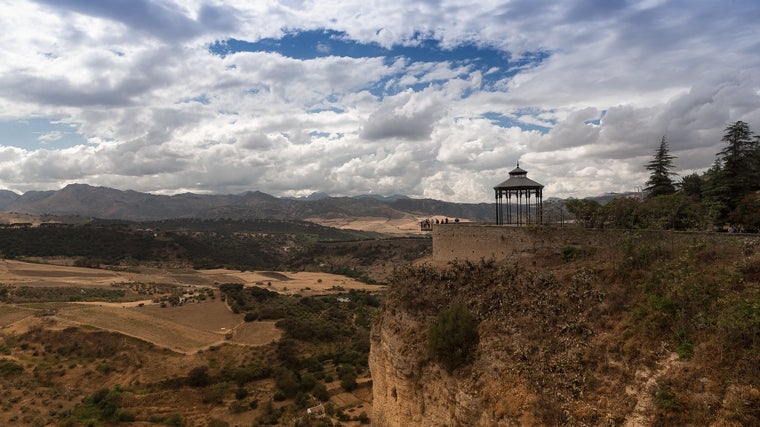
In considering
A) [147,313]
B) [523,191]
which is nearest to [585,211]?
[523,191]

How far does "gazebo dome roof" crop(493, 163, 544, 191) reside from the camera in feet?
64.1

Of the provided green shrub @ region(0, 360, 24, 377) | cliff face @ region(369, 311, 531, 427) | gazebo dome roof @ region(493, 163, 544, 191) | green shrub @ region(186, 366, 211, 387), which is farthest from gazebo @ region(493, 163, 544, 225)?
green shrub @ region(0, 360, 24, 377)

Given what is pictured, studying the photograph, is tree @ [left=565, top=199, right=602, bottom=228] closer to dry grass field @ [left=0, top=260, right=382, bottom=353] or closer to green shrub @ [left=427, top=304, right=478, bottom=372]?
green shrub @ [left=427, top=304, right=478, bottom=372]

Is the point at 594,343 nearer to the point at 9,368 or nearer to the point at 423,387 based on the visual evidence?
the point at 423,387

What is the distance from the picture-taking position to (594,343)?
11.4 m

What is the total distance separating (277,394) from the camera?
30578 mm

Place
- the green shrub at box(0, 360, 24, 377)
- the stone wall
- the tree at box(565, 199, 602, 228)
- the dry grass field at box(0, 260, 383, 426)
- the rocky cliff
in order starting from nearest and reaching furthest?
the rocky cliff
the stone wall
the tree at box(565, 199, 602, 228)
the dry grass field at box(0, 260, 383, 426)
the green shrub at box(0, 360, 24, 377)

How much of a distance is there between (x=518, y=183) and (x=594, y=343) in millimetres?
9785

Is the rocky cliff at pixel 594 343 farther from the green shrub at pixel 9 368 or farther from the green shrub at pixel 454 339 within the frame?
the green shrub at pixel 9 368

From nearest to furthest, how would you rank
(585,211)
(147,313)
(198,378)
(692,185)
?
(585,211), (692,185), (198,378), (147,313)

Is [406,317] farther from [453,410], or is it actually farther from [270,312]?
Result: [270,312]

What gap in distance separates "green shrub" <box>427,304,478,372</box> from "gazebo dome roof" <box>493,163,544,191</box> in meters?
7.42

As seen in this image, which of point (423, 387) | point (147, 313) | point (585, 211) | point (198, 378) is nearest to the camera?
point (423, 387)

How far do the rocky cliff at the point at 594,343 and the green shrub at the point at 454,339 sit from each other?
0.77 feet
